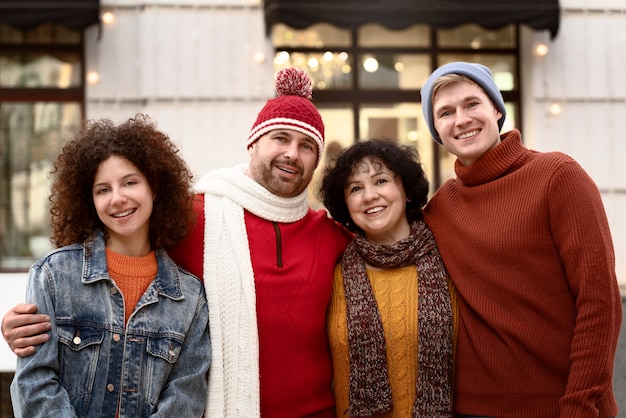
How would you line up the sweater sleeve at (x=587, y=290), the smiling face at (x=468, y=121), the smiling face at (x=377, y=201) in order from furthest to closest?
the smiling face at (x=377, y=201) → the smiling face at (x=468, y=121) → the sweater sleeve at (x=587, y=290)

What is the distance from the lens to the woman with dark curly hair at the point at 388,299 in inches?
107

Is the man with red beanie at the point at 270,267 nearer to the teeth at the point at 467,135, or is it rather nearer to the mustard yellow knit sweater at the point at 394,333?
the mustard yellow knit sweater at the point at 394,333

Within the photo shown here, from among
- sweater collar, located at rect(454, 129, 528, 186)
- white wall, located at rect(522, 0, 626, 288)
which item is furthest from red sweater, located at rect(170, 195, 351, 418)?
white wall, located at rect(522, 0, 626, 288)

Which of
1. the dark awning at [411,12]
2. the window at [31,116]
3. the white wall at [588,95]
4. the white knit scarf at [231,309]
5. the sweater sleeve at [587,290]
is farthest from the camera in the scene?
the white wall at [588,95]

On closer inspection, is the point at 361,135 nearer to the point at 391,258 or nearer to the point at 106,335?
the point at 391,258

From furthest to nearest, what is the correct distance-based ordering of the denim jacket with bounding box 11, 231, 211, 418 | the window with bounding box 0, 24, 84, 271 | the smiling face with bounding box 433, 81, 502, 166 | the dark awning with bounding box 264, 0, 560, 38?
1. the window with bounding box 0, 24, 84, 271
2. the dark awning with bounding box 264, 0, 560, 38
3. the smiling face with bounding box 433, 81, 502, 166
4. the denim jacket with bounding box 11, 231, 211, 418

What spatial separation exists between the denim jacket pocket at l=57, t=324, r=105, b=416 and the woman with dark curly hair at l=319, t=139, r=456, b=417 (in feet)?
3.24

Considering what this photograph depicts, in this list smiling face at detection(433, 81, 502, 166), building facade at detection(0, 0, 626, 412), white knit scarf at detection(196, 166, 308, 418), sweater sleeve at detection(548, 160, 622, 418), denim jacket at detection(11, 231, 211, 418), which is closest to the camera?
denim jacket at detection(11, 231, 211, 418)

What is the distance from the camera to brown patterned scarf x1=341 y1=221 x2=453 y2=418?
2686 millimetres

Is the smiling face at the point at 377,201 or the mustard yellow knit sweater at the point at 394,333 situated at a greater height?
the smiling face at the point at 377,201

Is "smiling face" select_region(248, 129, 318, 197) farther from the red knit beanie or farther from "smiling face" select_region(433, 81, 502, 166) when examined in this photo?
"smiling face" select_region(433, 81, 502, 166)

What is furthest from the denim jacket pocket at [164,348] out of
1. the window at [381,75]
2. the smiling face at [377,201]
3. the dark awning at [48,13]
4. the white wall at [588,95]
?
the white wall at [588,95]

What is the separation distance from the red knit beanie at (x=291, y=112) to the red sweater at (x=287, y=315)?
1.40 ft

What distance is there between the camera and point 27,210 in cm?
689
